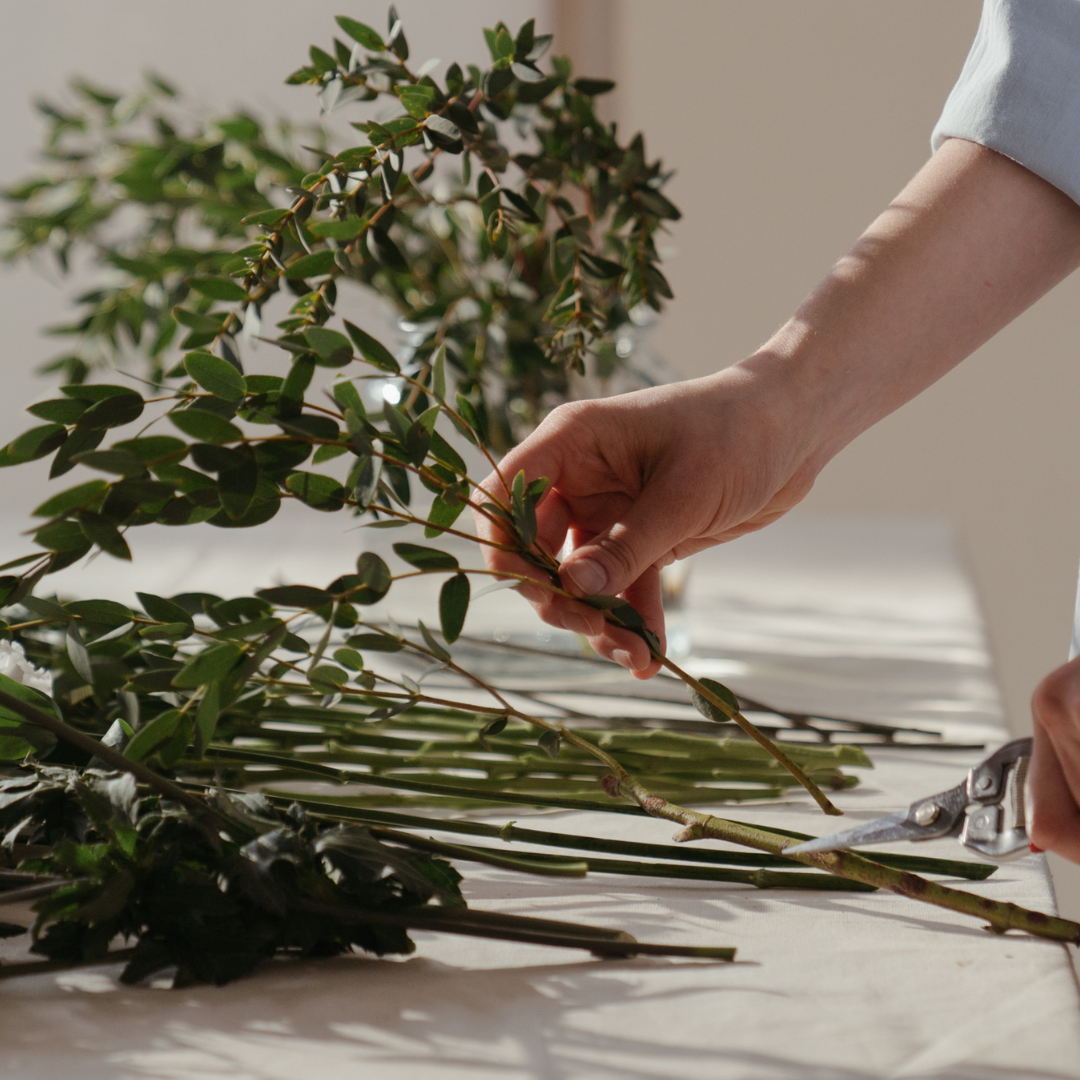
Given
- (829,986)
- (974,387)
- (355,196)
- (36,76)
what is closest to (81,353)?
(355,196)

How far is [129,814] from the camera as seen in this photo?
364 mm

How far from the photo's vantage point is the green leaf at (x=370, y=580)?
0.37 meters

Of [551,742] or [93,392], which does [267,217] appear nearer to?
[93,392]

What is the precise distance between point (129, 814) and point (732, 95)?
2097 millimetres

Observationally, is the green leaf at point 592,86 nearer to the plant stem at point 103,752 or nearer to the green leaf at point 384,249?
the green leaf at point 384,249

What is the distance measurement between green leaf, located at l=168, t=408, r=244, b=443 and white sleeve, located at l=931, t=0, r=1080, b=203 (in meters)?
0.40

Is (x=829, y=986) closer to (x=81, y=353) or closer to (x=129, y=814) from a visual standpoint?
(x=129, y=814)

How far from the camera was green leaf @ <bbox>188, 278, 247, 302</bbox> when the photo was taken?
49 cm

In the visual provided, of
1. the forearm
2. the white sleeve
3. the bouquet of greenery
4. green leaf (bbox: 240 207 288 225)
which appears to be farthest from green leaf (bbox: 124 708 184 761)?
the white sleeve

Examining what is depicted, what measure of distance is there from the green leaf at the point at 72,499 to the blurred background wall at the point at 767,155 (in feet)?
6.27

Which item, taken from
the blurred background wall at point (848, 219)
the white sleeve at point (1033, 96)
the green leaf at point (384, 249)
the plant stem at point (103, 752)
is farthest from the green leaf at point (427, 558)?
the blurred background wall at point (848, 219)

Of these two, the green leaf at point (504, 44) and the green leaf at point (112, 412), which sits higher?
the green leaf at point (504, 44)

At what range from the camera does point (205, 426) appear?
14.8 inches

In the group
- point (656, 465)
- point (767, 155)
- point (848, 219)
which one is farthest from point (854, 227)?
point (656, 465)
